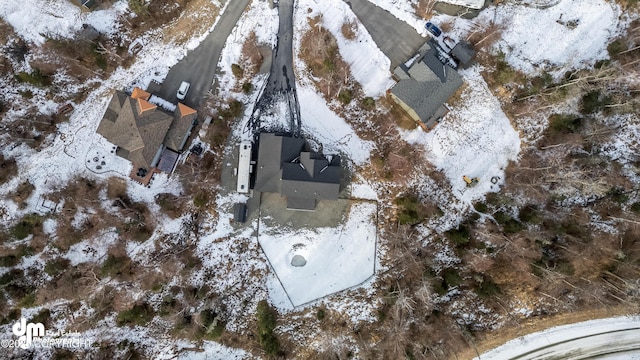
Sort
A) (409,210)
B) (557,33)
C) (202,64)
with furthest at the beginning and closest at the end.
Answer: (202,64)
(557,33)
(409,210)

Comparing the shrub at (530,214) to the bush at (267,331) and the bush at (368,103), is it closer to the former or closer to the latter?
the bush at (368,103)

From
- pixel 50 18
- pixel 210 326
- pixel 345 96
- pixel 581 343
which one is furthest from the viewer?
pixel 50 18

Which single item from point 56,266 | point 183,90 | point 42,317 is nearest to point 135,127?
point 183,90

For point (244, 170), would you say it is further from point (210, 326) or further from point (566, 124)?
point (566, 124)

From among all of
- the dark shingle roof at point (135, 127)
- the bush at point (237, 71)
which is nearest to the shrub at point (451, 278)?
the bush at point (237, 71)

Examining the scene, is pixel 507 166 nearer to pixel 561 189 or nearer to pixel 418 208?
pixel 561 189

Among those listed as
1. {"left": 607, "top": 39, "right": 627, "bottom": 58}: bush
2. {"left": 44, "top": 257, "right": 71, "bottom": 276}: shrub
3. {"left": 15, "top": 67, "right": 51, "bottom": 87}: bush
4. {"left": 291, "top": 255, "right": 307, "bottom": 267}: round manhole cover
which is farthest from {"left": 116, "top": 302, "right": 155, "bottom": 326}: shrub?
{"left": 607, "top": 39, "right": 627, "bottom": 58}: bush

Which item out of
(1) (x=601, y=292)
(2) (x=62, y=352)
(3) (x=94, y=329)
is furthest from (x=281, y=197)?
(1) (x=601, y=292)
